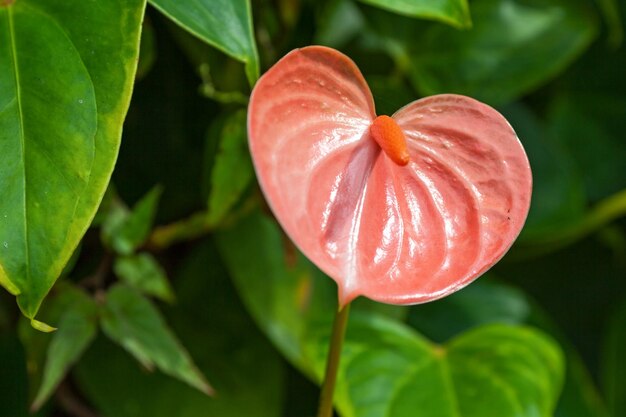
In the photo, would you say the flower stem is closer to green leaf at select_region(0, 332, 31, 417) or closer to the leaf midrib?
the leaf midrib

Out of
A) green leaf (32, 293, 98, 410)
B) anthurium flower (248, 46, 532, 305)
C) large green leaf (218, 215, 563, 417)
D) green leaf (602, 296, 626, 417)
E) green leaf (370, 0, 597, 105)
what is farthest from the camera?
green leaf (602, 296, 626, 417)

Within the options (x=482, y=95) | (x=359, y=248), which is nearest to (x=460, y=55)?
(x=482, y=95)

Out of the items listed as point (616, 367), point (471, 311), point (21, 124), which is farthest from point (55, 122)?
point (616, 367)

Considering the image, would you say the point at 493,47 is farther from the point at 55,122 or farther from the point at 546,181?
the point at 55,122

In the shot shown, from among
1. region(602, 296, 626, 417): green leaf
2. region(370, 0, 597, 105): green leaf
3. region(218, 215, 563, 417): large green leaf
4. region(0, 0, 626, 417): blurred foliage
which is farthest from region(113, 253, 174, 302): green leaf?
region(602, 296, 626, 417): green leaf

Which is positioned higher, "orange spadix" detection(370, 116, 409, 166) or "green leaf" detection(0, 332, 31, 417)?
"orange spadix" detection(370, 116, 409, 166)
